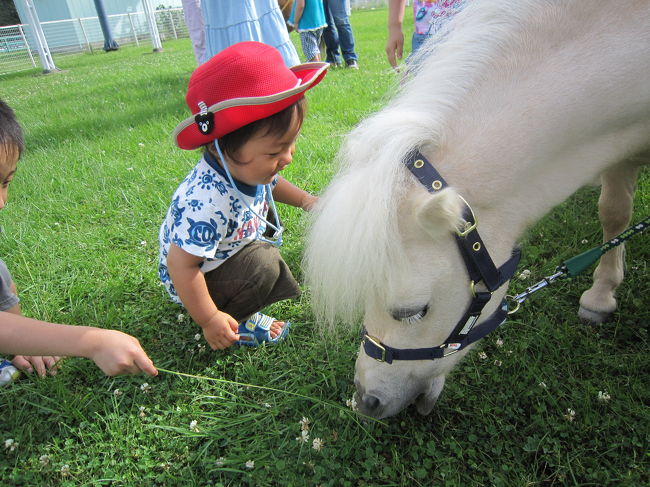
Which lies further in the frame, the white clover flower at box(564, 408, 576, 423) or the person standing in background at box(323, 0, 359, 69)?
the person standing in background at box(323, 0, 359, 69)

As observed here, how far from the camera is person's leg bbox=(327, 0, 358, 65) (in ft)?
26.7

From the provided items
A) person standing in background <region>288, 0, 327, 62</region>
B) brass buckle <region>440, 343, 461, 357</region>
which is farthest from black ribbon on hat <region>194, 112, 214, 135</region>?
person standing in background <region>288, 0, 327, 62</region>

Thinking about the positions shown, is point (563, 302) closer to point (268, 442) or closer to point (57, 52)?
point (268, 442)

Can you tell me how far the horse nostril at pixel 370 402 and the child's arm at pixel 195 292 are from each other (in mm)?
682

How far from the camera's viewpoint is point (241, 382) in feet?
6.61

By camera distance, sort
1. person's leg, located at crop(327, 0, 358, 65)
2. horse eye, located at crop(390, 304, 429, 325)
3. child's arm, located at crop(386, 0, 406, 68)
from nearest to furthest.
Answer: horse eye, located at crop(390, 304, 429, 325) < child's arm, located at crop(386, 0, 406, 68) < person's leg, located at crop(327, 0, 358, 65)

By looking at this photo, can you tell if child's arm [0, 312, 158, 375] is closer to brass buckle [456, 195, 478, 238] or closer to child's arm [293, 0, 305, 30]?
brass buckle [456, 195, 478, 238]

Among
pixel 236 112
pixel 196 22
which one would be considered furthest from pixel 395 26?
pixel 236 112

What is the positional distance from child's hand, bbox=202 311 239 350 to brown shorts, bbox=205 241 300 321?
223 mm

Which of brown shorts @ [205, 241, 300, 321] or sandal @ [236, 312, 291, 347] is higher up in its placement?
brown shorts @ [205, 241, 300, 321]

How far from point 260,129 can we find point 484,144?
2.89 feet

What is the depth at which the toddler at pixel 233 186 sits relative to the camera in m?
1.57

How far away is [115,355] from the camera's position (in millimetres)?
1335

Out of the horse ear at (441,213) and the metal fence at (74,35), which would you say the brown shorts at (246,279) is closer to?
the horse ear at (441,213)
